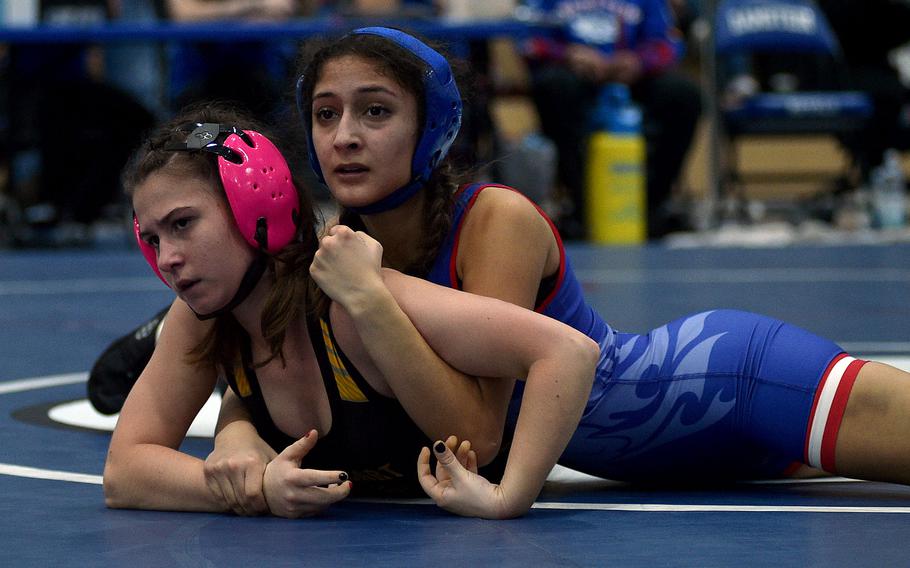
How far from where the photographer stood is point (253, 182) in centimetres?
225

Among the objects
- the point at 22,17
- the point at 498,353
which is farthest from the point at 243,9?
the point at 498,353

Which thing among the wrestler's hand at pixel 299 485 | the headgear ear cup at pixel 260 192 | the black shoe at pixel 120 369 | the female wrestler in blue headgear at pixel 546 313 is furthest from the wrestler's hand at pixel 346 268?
the black shoe at pixel 120 369

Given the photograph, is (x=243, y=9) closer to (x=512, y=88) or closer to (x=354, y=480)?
(x=512, y=88)

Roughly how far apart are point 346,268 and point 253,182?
208 mm

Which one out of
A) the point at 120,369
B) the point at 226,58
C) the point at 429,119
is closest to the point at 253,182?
the point at 429,119

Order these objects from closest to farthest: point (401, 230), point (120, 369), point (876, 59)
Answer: point (401, 230)
point (120, 369)
point (876, 59)

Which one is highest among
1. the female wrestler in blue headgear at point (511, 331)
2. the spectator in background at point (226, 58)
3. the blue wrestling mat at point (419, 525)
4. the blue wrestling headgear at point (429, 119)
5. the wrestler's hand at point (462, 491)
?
the spectator in background at point (226, 58)

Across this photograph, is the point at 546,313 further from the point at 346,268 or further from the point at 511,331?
the point at 346,268

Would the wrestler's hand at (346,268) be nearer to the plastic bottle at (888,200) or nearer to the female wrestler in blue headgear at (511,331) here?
the female wrestler in blue headgear at (511,331)

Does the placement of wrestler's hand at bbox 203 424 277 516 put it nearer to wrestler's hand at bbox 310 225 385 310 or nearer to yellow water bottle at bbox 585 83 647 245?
wrestler's hand at bbox 310 225 385 310

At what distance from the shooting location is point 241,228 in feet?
7.41

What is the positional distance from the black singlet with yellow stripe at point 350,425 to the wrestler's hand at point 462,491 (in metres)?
0.13

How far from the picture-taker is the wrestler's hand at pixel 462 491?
2191 mm

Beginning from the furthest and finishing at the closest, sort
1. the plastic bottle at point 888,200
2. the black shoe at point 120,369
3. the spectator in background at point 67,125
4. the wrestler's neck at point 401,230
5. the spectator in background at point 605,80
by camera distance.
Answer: the plastic bottle at point 888,200 < the spectator in background at point 605,80 < the spectator in background at point 67,125 < the black shoe at point 120,369 < the wrestler's neck at point 401,230
